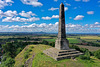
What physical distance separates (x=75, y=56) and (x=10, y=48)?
3229 centimetres

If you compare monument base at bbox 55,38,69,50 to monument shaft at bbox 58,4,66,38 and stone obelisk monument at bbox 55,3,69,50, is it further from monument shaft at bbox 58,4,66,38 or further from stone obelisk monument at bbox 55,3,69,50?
monument shaft at bbox 58,4,66,38

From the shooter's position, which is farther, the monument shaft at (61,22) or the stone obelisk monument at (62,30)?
the monument shaft at (61,22)

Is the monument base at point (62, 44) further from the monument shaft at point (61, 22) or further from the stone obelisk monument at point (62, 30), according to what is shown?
the monument shaft at point (61, 22)

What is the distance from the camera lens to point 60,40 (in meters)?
23.1

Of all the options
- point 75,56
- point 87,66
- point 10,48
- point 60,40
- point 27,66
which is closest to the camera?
point 87,66

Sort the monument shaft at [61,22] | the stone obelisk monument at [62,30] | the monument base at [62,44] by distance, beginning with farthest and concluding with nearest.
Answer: the monument shaft at [61,22], the stone obelisk monument at [62,30], the monument base at [62,44]

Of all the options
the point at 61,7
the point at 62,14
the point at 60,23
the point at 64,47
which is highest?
the point at 61,7

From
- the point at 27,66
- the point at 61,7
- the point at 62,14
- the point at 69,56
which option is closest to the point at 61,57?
the point at 69,56

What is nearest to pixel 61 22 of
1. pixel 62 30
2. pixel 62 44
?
pixel 62 30

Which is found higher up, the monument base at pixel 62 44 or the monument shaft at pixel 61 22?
the monument shaft at pixel 61 22

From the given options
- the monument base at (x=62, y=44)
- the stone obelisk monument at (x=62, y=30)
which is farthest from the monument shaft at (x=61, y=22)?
the monument base at (x=62, y=44)

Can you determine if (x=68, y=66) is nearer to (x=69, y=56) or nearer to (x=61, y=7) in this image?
(x=69, y=56)

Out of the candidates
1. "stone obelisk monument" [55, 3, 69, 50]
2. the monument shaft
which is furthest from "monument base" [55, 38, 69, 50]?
the monument shaft

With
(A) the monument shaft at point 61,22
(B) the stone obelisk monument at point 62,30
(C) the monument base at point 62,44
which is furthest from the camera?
(A) the monument shaft at point 61,22
